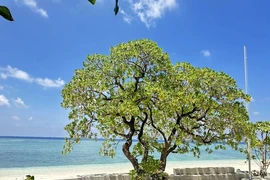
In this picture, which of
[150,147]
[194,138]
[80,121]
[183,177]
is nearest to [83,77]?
[80,121]

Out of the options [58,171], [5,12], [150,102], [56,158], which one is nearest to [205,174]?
[150,102]

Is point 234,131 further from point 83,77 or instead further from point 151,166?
point 83,77

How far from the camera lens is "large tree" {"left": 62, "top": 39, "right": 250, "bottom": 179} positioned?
23.7 ft

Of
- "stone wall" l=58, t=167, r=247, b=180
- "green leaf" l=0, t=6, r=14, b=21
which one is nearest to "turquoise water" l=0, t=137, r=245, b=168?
"stone wall" l=58, t=167, r=247, b=180

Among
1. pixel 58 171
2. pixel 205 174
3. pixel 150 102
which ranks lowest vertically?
pixel 58 171

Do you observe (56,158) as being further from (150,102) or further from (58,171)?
(150,102)

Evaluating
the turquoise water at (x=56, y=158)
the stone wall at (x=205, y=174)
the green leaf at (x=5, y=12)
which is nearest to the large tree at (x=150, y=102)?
the stone wall at (x=205, y=174)

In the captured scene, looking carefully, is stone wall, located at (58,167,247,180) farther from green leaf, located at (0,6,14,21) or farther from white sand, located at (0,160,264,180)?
green leaf, located at (0,6,14,21)

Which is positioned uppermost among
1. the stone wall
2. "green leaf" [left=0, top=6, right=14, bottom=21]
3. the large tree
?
the large tree

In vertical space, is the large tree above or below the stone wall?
above

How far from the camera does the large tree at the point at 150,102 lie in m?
7.22

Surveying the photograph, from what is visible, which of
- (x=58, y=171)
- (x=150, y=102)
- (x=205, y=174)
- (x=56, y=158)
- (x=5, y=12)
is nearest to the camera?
(x=5, y=12)

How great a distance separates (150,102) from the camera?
24.2 feet

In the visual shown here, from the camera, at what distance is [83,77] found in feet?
25.4
